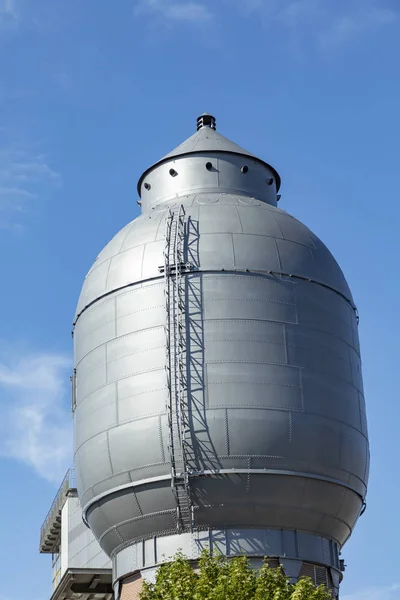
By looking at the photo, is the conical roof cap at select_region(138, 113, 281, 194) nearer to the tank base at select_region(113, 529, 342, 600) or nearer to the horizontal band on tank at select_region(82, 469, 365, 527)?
the horizontal band on tank at select_region(82, 469, 365, 527)

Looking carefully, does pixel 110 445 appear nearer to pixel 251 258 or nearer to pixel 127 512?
pixel 127 512

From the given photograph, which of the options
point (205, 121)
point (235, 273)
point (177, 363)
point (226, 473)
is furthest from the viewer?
point (205, 121)

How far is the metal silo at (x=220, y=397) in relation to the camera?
75.8ft

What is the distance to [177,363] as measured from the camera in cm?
2362

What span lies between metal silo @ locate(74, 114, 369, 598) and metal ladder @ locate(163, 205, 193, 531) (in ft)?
0.11

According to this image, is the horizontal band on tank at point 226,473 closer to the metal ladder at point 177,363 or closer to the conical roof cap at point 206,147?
the metal ladder at point 177,363

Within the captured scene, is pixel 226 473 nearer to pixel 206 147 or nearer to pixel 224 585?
pixel 224 585

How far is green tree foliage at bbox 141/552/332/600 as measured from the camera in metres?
19.2

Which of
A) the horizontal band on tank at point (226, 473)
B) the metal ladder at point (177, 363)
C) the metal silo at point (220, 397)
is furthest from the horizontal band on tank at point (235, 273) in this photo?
the horizontal band on tank at point (226, 473)

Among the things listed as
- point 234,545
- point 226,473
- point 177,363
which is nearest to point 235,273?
point 177,363

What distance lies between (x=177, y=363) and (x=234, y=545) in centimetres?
440

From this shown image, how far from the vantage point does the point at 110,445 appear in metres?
24.0

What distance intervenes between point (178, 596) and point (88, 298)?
9.46m

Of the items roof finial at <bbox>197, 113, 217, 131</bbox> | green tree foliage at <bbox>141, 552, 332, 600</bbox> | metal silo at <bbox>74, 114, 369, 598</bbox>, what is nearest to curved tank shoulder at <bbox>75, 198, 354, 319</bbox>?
metal silo at <bbox>74, 114, 369, 598</bbox>
